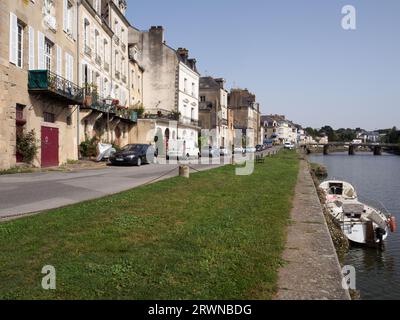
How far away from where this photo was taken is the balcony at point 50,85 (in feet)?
59.4

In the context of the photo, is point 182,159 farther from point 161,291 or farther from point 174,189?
point 161,291

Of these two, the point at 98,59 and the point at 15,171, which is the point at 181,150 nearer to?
the point at 98,59

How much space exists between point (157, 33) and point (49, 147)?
2763cm

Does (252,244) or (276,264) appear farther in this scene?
(252,244)

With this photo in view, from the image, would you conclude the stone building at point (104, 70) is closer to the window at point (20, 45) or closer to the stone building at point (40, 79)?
the stone building at point (40, 79)

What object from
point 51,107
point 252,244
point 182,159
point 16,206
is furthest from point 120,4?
point 252,244

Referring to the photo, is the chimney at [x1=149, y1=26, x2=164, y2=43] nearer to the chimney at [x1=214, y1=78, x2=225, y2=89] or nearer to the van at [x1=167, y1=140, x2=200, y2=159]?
the van at [x1=167, y1=140, x2=200, y2=159]

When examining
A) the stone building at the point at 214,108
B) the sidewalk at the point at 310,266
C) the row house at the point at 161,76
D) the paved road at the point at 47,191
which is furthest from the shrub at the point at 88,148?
the stone building at the point at 214,108

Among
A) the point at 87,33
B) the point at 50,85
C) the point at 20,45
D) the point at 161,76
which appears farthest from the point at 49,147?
the point at 161,76

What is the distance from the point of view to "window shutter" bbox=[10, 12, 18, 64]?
16594mm

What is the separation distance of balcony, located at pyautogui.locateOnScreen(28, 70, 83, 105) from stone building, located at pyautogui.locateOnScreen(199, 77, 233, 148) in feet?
132

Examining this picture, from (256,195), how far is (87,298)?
29.0 ft

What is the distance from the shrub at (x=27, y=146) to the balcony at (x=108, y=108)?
6.31 metres

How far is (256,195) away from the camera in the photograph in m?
12.4
